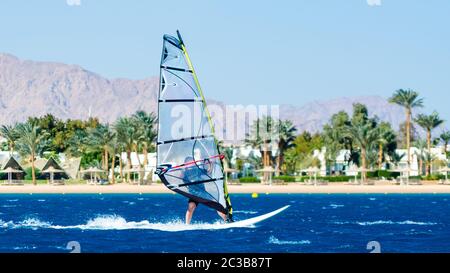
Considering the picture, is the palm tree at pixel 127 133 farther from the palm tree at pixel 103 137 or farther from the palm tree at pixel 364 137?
the palm tree at pixel 364 137

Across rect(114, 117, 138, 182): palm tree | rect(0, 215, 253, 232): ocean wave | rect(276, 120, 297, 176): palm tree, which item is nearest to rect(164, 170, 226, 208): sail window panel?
rect(0, 215, 253, 232): ocean wave

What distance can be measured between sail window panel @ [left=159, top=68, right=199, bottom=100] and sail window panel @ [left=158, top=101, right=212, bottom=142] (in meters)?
0.27

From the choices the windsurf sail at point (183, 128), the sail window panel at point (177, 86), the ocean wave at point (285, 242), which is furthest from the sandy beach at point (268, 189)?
the sail window panel at point (177, 86)

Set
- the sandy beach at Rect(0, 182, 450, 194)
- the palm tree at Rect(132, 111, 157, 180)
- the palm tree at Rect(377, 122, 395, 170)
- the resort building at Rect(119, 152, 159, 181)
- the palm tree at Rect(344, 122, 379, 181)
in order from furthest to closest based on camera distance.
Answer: the resort building at Rect(119, 152, 159, 181), the palm tree at Rect(377, 122, 395, 170), the palm tree at Rect(132, 111, 157, 180), the palm tree at Rect(344, 122, 379, 181), the sandy beach at Rect(0, 182, 450, 194)

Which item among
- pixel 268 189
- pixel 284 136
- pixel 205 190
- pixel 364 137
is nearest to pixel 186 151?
pixel 205 190

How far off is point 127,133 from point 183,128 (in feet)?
279

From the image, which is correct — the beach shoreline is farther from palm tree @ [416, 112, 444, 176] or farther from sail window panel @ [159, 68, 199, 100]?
sail window panel @ [159, 68, 199, 100]

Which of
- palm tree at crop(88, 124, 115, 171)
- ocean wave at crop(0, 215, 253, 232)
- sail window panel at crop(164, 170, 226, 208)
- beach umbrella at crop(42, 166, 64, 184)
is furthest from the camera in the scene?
palm tree at crop(88, 124, 115, 171)

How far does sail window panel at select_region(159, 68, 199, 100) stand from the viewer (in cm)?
3022

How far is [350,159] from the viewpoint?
121 meters

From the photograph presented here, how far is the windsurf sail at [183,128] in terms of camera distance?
→ 30.1 metres

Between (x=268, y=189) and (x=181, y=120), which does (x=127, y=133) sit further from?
(x=181, y=120)

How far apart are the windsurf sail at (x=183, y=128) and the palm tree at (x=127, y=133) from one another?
83019mm
